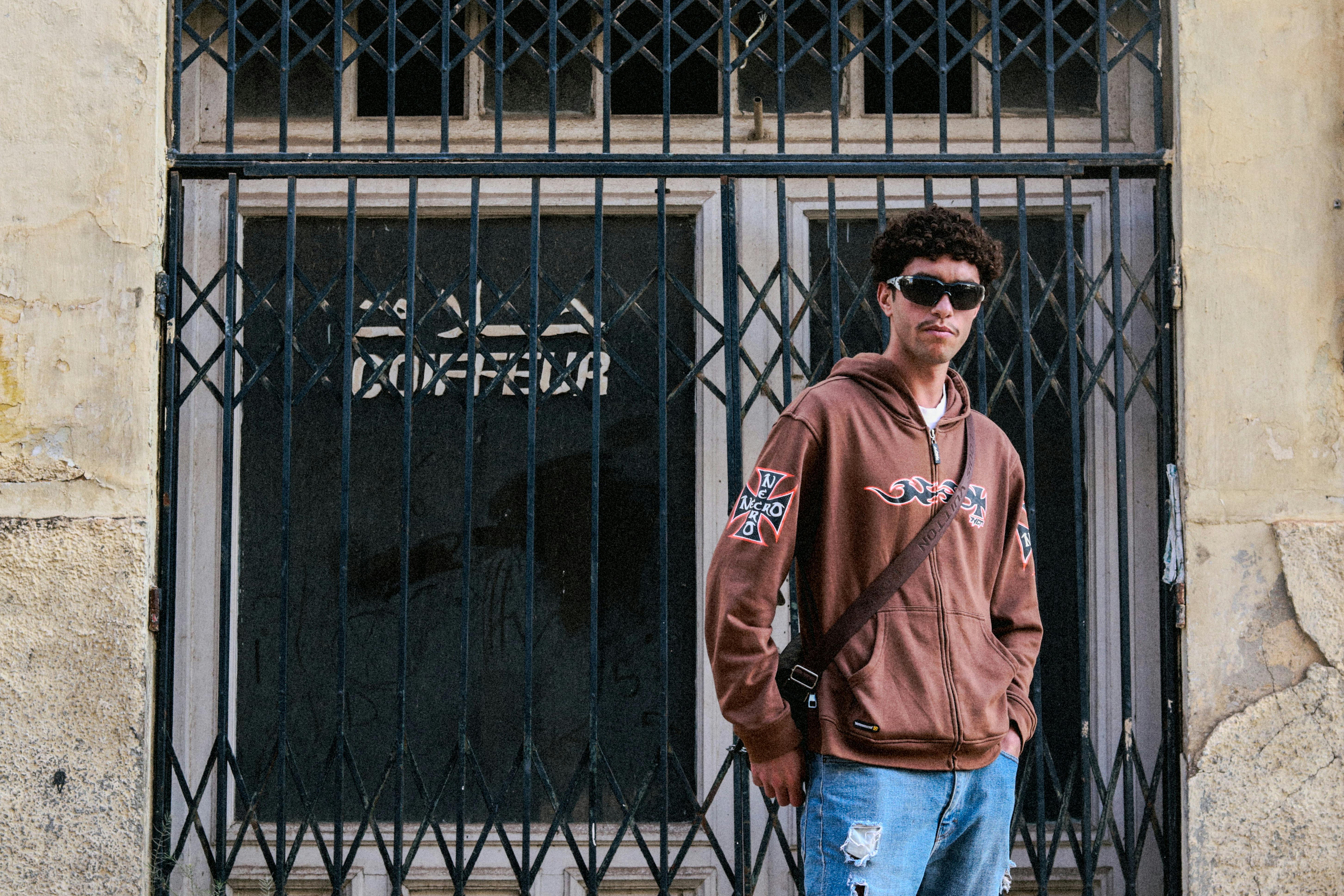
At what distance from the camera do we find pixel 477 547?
382 cm

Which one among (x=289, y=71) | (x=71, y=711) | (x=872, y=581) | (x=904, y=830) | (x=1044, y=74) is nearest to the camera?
(x=904, y=830)

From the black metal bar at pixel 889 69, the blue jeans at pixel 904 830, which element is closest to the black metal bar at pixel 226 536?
the blue jeans at pixel 904 830

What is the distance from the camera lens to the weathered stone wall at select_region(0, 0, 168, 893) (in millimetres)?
3285

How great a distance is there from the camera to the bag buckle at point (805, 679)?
93.5 inches

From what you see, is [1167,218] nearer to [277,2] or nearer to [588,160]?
[588,160]

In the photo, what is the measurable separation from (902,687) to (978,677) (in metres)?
0.19

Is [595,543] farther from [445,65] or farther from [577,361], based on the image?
[445,65]

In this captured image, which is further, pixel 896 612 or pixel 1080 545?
pixel 1080 545

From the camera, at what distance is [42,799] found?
129 inches

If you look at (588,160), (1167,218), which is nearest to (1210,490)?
(1167,218)

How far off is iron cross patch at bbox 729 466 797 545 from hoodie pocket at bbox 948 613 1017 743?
42cm

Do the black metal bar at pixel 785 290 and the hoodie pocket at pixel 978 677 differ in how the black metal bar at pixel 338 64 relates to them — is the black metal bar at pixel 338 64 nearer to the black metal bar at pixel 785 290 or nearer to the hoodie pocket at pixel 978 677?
the black metal bar at pixel 785 290

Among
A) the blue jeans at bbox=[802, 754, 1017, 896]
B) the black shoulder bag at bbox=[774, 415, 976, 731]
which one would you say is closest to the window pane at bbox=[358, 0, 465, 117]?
the black shoulder bag at bbox=[774, 415, 976, 731]

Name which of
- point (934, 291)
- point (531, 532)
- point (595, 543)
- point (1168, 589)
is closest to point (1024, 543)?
point (934, 291)
